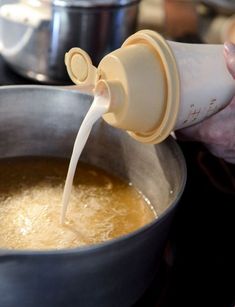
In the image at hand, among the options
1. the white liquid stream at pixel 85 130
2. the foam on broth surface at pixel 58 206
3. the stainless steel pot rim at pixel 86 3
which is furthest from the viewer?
the stainless steel pot rim at pixel 86 3

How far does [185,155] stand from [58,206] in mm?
255

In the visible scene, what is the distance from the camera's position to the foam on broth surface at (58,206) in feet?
2.32

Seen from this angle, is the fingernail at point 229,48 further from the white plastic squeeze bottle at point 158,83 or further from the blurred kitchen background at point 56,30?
the blurred kitchen background at point 56,30

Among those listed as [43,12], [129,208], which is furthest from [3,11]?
[129,208]

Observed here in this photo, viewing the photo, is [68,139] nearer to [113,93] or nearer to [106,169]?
[106,169]

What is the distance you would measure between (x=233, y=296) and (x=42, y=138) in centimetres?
44

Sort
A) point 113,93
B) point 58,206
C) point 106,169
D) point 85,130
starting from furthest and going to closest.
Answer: point 106,169 → point 58,206 → point 85,130 → point 113,93

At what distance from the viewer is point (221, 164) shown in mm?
881

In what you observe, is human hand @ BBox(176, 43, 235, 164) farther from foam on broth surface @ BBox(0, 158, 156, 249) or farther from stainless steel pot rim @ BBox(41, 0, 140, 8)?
stainless steel pot rim @ BBox(41, 0, 140, 8)

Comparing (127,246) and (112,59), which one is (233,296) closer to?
(127,246)

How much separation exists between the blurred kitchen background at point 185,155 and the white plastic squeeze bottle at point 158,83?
0.20 metres

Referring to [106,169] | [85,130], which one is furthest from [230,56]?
[106,169]

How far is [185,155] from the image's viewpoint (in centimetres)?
88

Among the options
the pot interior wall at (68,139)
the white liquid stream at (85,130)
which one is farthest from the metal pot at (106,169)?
the white liquid stream at (85,130)
